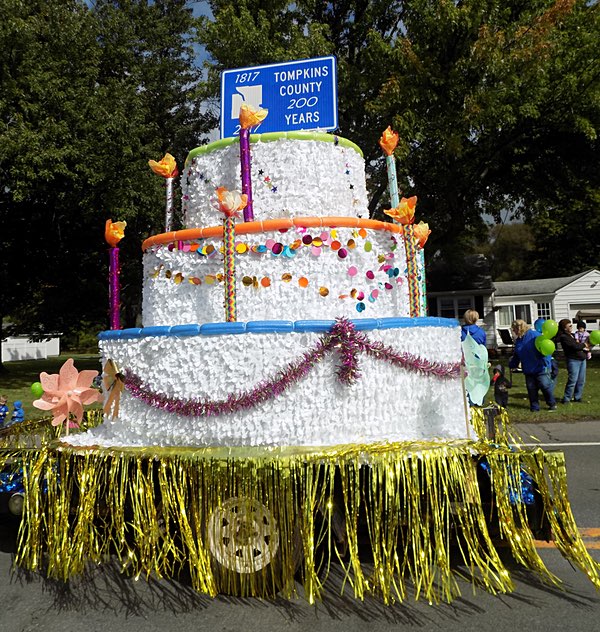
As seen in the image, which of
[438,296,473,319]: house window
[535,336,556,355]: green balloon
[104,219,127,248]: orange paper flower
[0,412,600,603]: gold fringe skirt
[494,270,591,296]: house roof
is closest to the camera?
[0,412,600,603]: gold fringe skirt

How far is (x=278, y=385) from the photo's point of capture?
137 inches

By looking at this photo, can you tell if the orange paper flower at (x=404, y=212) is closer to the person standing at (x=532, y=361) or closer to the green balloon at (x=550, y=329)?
the green balloon at (x=550, y=329)

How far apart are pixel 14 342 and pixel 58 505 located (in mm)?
35833

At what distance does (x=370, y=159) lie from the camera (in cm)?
1633

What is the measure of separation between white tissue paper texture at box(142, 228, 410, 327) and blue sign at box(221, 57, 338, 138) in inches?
52.5

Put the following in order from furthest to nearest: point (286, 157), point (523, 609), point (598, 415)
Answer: point (598, 415)
point (286, 157)
point (523, 609)

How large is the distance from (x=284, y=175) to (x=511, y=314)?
27.2 meters

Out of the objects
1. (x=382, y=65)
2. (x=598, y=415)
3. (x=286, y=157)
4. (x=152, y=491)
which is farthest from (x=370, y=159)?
(x=152, y=491)

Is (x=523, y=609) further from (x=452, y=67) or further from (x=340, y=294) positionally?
(x=452, y=67)

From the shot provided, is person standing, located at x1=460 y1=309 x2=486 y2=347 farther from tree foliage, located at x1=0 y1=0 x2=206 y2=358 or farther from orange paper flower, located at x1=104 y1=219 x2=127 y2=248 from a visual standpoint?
tree foliage, located at x1=0 y1=0 x2=206 y2=358

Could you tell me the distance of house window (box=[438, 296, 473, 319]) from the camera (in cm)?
2653

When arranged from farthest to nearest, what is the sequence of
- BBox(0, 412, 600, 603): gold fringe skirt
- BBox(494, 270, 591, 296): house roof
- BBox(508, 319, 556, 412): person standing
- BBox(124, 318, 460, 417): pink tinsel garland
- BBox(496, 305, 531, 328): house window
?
BBox(496, 305, 531, 328): house window < BBox(494, 270, 591, 296): house roof < BBox(508, 319, 556, 412): person standing < BBox(124, 318, 460, 417): pink tinsel garland < BBox(0, 412, 600, 603): gold fringe skirt

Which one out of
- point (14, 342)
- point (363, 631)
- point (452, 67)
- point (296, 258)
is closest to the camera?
point (363, 631)

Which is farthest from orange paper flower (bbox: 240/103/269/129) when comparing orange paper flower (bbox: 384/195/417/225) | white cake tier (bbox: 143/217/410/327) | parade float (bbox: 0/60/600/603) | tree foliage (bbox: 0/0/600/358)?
tree foliage (bbox: 0/0/600/358)
